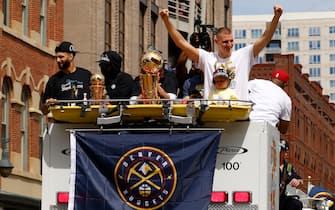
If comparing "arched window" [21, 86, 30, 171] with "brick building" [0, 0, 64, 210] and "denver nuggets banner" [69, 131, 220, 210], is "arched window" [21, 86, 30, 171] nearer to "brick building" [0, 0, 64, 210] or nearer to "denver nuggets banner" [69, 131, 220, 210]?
"brick building" [0, 0, 64, 210]

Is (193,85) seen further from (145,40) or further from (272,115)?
(145,40)

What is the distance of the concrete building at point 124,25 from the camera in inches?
1417

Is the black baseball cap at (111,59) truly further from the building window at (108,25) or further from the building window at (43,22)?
the building window at (108,25)

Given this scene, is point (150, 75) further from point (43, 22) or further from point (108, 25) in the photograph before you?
point (108, 25)

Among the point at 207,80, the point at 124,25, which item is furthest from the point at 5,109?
the point at 207,80

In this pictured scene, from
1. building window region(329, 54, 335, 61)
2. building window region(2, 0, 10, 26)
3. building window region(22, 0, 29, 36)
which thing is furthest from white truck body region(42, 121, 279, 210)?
building window region(329, 54, 335, 61)

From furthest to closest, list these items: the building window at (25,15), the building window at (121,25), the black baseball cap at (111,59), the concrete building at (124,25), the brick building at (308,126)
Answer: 1. the brick building at (308,126)
2. the building window at (121,25)
3. the concrete building at (124,25)
4. the building window at (25,15)
5. the black baseball cap at (111,59)

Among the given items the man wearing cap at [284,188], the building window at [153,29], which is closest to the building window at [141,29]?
the building window at [153,29]

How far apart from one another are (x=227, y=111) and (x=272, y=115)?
1161 millimetres

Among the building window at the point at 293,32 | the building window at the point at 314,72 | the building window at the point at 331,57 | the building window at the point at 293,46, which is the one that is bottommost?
the building window at the point at 314,72

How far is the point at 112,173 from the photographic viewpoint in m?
9.62

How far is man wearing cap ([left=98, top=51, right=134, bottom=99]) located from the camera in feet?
35.6

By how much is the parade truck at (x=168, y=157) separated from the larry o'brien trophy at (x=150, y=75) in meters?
0.21

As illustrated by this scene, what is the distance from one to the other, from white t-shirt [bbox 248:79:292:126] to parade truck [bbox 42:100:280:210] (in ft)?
2.36
